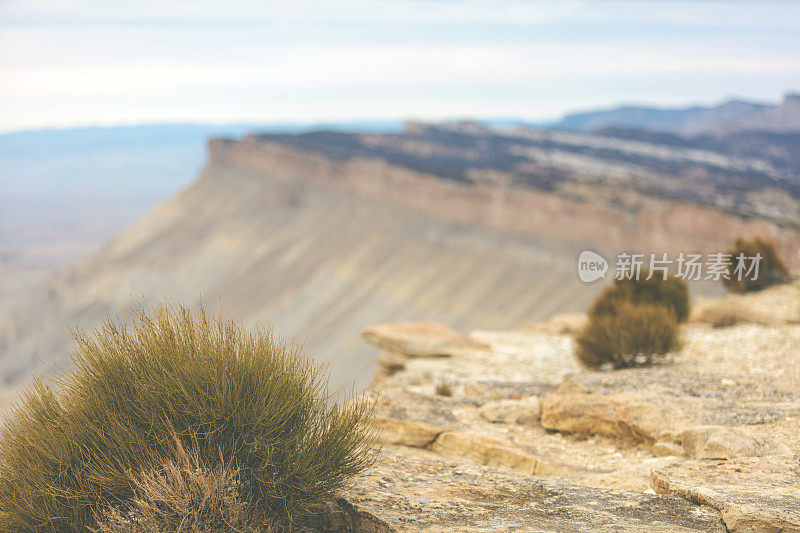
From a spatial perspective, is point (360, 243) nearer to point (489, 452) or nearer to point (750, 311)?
point (750, 311)

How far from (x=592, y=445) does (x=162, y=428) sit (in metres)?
4.38

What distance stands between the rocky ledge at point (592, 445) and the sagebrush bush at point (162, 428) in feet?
1.47

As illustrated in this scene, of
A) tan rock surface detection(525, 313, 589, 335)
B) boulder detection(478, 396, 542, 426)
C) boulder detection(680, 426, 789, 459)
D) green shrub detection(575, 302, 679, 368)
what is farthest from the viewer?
tan rock surface detection(525, 313, 589, 335)

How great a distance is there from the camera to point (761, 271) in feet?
54.3

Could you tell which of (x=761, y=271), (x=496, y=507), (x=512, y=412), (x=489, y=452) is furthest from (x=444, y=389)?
A: (x=761, y=271)

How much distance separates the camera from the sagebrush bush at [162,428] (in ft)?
12.9

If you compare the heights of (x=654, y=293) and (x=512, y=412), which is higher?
(x=654, y=293)

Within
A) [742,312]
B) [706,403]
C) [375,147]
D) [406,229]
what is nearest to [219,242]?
[406,229]

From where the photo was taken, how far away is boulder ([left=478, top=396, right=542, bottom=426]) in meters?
7.61

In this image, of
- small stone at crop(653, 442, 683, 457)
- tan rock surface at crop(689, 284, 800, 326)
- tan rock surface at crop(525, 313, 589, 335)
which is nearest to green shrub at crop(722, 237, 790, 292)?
tan rock surface at crop(689, 284, 800, 326)

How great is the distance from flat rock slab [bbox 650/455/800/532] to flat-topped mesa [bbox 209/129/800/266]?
28.1 m

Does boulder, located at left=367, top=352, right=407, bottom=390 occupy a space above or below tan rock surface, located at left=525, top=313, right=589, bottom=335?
below

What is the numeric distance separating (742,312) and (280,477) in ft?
36.8

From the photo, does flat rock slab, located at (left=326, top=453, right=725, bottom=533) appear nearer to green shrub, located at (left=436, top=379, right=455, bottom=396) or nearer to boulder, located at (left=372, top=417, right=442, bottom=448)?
boulder, located at (left=372, top=417, right=442, bottom=448)
